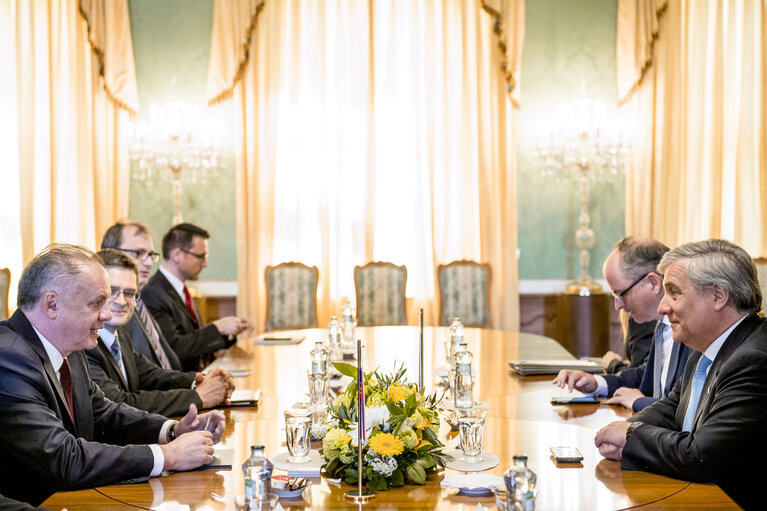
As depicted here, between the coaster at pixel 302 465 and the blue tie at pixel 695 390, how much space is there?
1073 mm

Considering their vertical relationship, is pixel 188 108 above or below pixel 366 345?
above

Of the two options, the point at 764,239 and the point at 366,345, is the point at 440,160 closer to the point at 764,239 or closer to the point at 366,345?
the point at 764,239

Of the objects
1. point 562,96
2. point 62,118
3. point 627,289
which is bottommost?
point 627,289

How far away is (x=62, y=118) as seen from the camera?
709 centimetres

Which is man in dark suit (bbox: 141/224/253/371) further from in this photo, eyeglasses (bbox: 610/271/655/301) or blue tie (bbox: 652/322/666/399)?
blue tie (bbox: 652/322/666/399)

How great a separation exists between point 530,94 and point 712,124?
158 centimetres

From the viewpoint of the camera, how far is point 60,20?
7105 mm

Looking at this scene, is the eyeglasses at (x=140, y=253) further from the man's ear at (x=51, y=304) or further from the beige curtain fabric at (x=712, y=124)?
the beige curtain fabric at (x=712, y=124)

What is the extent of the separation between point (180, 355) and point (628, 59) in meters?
4.82

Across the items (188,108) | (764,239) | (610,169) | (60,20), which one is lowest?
(764,239)

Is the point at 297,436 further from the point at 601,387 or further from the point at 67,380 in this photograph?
the point at 601,387

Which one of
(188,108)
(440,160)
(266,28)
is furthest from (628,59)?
(188,108)

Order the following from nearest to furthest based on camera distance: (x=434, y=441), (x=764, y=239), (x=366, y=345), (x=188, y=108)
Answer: (x=434, y=441)
(x=366, y=345)
(x=764, y=239)
(x=188, y=108)

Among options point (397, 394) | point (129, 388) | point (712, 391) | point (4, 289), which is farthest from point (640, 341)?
point (4, 289)
